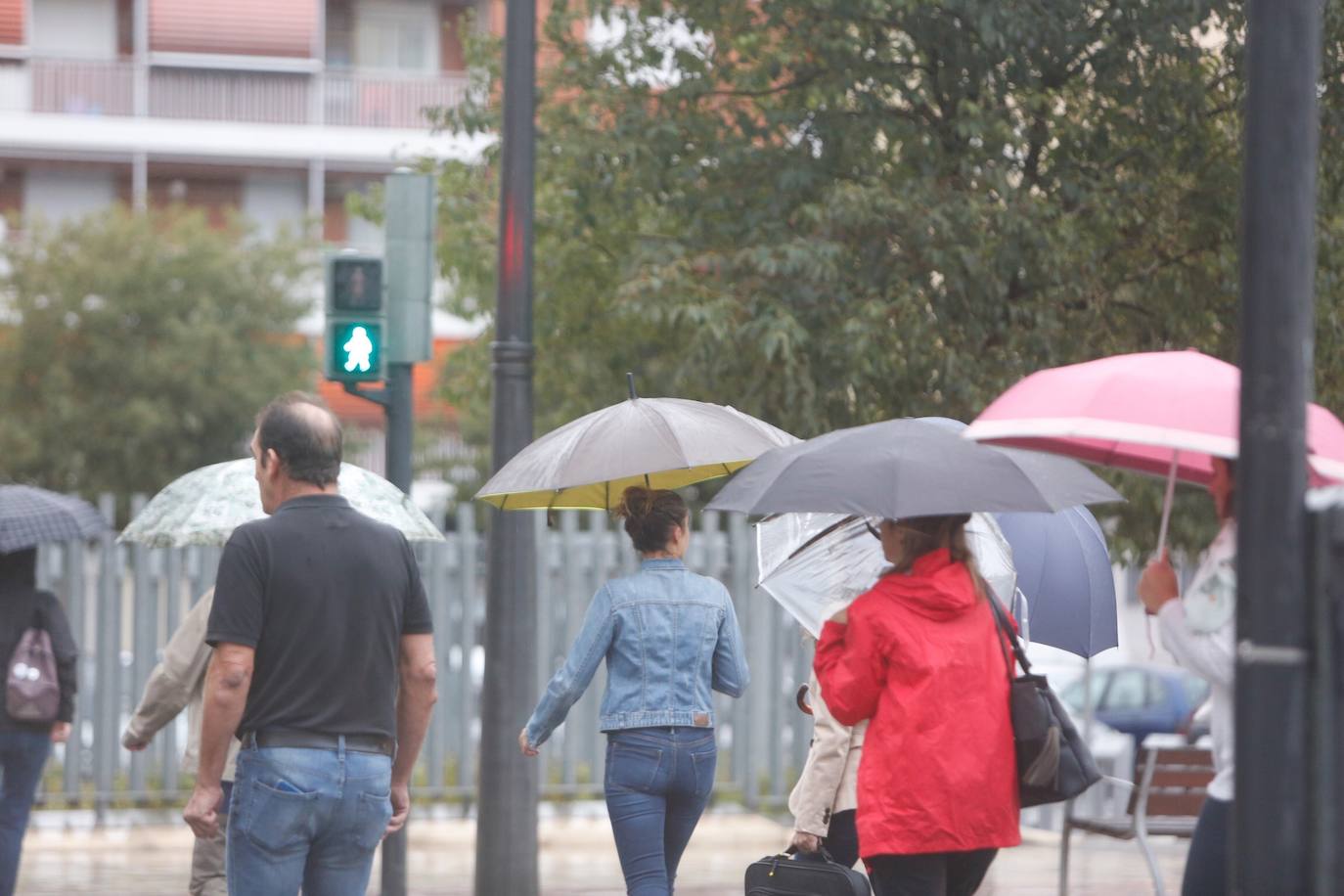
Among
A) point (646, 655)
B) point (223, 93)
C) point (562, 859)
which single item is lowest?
point (562, 859)

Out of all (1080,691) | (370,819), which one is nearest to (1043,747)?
(370,819)

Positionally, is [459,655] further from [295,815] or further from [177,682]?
[295,815]

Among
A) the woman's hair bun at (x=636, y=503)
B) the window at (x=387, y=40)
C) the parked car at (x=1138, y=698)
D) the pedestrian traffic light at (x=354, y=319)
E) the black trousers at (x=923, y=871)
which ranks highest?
the window at (x=387, y=40)

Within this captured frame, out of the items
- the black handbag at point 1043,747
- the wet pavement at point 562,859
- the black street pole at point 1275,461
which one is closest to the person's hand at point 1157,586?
the black handbag at point 1043,747

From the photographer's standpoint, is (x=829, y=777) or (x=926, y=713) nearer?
(x=926, y=713)

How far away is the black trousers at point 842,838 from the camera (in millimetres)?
5949

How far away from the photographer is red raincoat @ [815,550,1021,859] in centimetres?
482

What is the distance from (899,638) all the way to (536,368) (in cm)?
873

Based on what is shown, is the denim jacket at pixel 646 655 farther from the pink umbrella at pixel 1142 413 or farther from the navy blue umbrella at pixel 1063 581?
the pink umbrella at pixel 1142 413

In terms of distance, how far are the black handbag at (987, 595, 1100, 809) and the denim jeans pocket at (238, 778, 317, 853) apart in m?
1.80

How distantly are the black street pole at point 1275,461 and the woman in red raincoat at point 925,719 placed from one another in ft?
3.90

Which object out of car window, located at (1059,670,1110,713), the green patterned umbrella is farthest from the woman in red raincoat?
car window, located at (1059,670,1110,713)

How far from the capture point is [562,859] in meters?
11.5

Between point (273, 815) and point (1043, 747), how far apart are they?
1937mm
